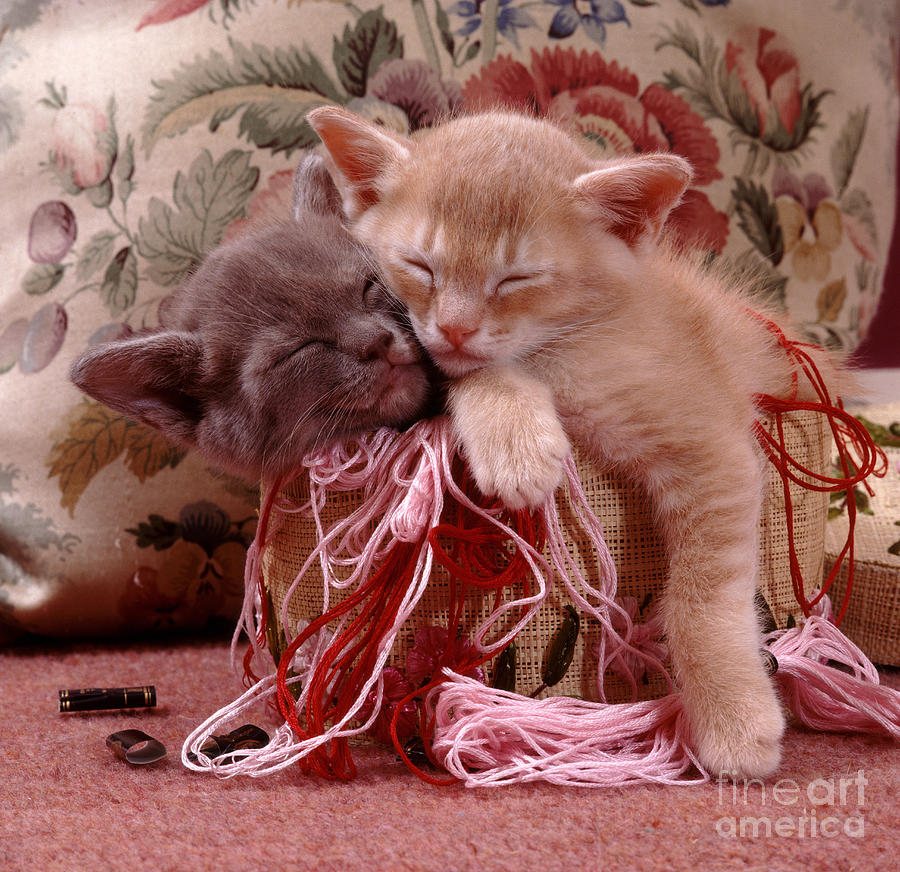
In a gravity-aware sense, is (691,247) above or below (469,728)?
above

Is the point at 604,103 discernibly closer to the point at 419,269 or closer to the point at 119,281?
the point at 419,269

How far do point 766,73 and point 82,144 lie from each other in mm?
1023

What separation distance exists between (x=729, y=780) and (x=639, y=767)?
0.08m

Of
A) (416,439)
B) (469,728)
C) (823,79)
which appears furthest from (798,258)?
(469,728)

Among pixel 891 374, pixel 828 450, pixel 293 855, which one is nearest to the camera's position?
pixel 293 855

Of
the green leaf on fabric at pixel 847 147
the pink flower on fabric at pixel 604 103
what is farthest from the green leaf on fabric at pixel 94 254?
the green leaf on fabric at pixel 847 147

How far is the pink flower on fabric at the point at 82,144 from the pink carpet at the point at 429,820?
79cm

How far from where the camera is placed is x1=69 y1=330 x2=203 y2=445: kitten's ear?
2.68 feet

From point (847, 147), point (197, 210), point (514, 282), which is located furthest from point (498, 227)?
point (847, 147)

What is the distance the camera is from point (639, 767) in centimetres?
76

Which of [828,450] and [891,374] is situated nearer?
[828,450]

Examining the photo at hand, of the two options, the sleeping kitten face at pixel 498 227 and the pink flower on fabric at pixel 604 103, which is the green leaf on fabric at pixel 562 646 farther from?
the pink flower on fabric at pixel 604 103

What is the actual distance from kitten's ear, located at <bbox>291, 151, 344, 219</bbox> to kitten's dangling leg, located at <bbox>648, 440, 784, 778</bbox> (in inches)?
20.3

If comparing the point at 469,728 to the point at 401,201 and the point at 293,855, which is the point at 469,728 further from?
the point at 401,201
